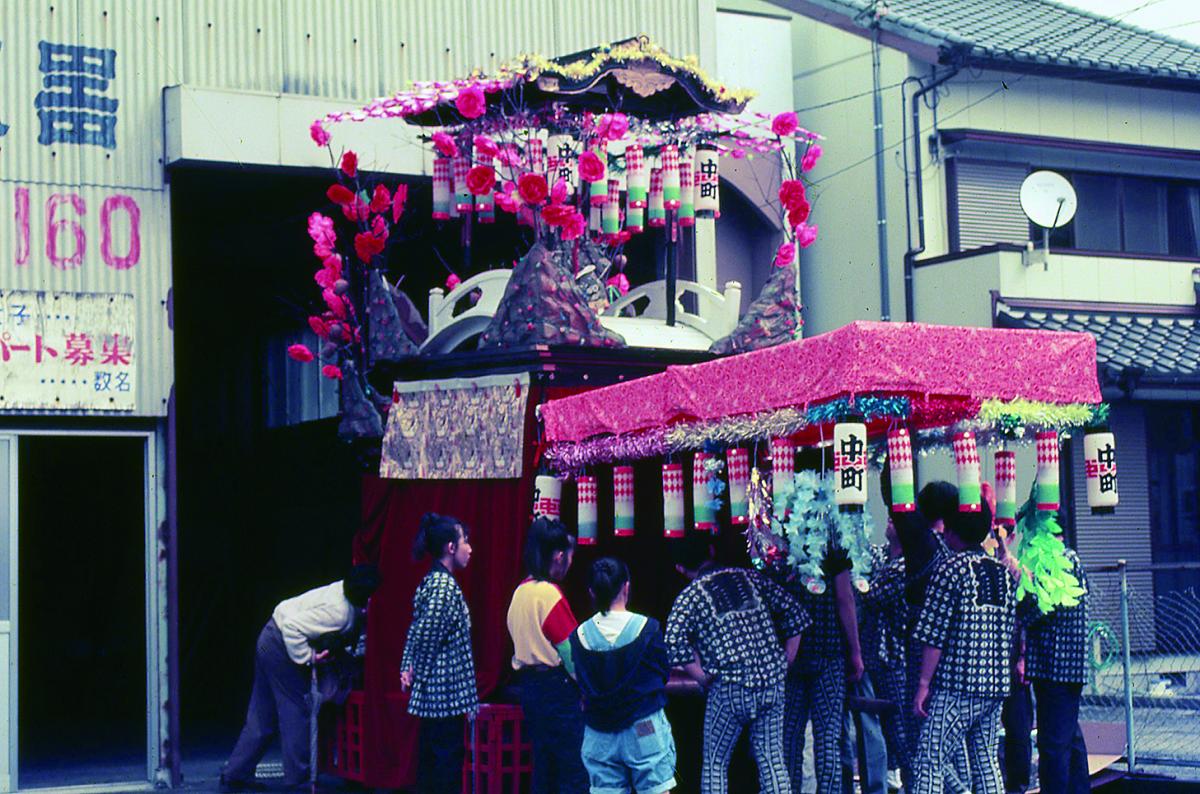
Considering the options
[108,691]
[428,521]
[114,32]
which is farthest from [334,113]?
[108,691]

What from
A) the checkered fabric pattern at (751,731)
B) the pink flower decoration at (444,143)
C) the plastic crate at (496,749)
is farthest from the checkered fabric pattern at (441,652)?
the pink flower decoration at (444,143)

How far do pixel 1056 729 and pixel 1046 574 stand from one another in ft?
3.03

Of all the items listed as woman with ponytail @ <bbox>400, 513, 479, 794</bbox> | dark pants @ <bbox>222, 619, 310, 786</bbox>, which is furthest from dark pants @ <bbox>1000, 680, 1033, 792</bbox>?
dark pants @ <bbox>222, 619, 310, 786</bbox>

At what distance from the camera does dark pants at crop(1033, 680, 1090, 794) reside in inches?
376

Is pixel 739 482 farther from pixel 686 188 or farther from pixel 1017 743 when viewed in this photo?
pixel 686 188

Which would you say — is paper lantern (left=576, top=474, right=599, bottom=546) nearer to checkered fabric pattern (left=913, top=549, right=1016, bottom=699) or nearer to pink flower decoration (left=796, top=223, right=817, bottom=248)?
checkered fabric pattern (left=913, top=549, right=1016, bottom=699)

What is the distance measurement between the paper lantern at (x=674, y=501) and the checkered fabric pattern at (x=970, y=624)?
180 cm

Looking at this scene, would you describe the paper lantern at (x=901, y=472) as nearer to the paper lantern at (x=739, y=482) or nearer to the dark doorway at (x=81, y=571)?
the paper lantern at (x=739, y=482)

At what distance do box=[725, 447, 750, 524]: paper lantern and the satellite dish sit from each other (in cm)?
1055

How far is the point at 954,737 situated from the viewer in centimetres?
859

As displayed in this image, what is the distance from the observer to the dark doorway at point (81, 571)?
61.0 feet

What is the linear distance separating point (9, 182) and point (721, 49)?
10.1 m

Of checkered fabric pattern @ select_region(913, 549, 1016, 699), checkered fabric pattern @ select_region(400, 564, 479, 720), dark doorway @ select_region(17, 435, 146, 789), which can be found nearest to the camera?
checkered fabric pattern @ select_region(913, 549, 1016, 699)

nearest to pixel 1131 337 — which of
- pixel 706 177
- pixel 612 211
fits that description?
pixel 706 177
